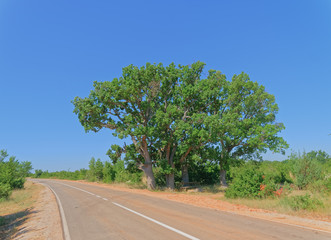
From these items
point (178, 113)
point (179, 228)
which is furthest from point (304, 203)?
point (178, 113)

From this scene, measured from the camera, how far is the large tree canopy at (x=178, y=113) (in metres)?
22.7

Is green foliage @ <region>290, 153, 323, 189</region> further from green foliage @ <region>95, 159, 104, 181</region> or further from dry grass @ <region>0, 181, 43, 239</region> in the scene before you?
green foliage @ <region>95, 159, 104, 181</region>

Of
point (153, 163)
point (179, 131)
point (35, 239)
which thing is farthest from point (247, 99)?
point (35, 239)

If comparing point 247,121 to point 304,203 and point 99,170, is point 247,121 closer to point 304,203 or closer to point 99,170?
→ point 304,203

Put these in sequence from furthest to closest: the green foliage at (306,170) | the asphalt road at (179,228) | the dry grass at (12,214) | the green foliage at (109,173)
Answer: the green foliage at (109,173) < the green foliage at (306,170) < the dry grass at (12,214) < the asphalt road at (179,228)

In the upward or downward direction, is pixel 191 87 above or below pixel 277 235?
above

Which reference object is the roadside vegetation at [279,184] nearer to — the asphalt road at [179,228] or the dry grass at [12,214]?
the asphalt road at [179,228]

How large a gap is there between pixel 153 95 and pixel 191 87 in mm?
4344

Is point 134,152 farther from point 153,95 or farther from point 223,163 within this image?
point 223,163

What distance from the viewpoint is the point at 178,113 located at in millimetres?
23609

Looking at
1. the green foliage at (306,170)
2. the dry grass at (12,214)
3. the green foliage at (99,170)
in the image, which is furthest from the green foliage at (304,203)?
the green foliage at (99,170)

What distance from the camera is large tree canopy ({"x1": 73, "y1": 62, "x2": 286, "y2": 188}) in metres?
22.7

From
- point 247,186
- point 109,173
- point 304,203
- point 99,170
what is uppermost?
point 99,170

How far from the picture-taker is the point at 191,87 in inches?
968
